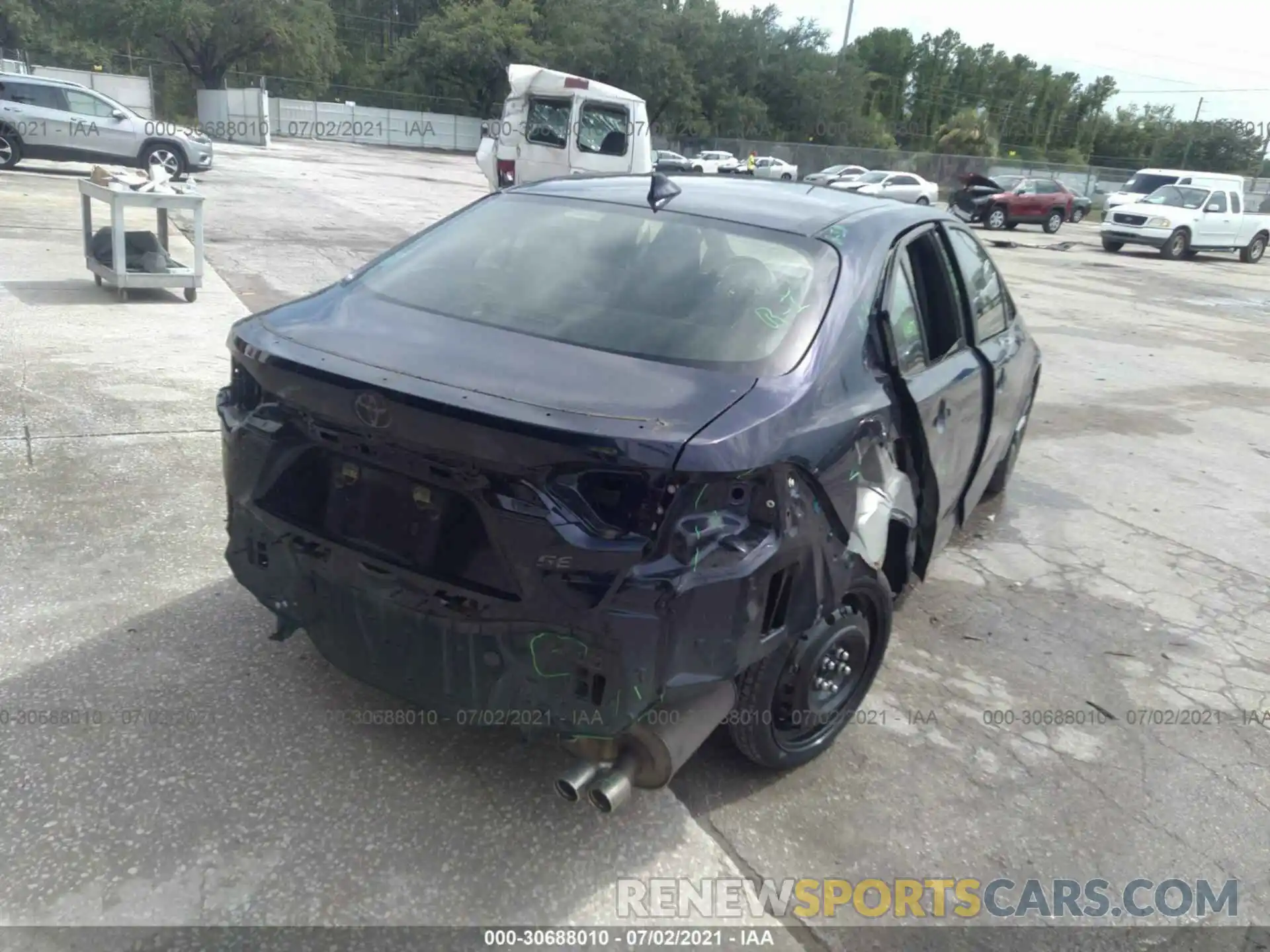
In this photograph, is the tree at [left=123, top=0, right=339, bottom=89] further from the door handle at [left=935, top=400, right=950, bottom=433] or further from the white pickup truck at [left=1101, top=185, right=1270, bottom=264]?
the door handle at [left=935, top=400, right=950, bottom=433]

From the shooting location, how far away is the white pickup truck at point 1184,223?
78.8 ft

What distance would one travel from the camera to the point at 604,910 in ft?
8.20

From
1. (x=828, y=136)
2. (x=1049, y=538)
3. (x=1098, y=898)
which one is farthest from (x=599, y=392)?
(x=828, y=136)

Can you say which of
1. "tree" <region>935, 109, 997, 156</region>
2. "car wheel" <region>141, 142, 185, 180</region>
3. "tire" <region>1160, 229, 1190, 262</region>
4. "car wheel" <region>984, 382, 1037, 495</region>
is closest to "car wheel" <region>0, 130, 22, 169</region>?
"car wheel" <region>141, 142, 185, 180</region>

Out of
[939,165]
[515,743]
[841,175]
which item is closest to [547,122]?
[515,743]

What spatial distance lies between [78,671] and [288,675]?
668mm

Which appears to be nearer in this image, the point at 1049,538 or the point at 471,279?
the point at 471,279

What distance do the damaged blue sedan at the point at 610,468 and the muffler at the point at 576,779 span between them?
1 cm

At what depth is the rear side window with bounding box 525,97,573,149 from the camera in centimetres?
1738

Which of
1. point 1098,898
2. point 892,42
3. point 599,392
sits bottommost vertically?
point 1098,898

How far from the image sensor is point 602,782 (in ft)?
8.16

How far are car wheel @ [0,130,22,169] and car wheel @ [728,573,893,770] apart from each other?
803 inches

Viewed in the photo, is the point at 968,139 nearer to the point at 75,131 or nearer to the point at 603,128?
the point at 603,128

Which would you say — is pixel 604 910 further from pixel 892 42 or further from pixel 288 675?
pixel 892 42
